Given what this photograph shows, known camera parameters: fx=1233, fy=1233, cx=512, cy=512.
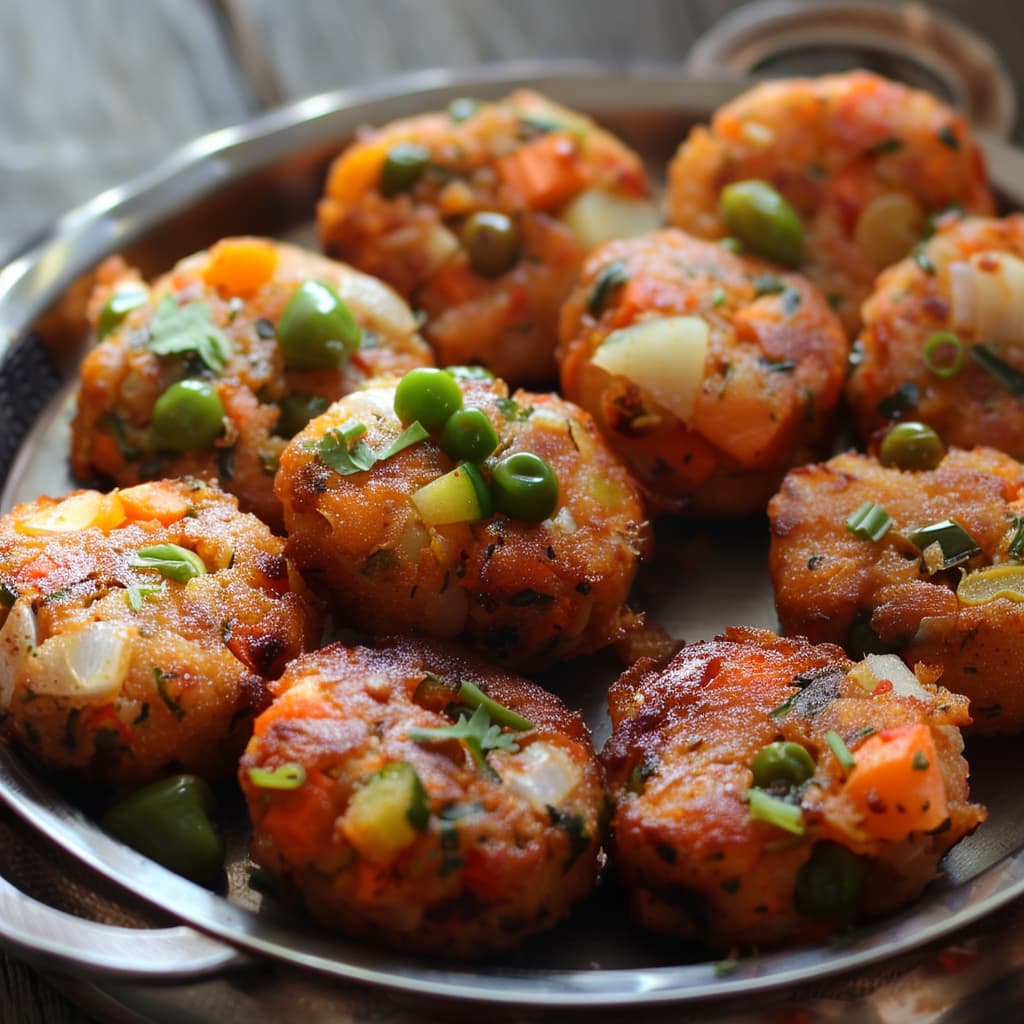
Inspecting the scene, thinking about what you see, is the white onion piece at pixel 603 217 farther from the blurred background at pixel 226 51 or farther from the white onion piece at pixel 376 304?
the blurred background at pixel 226 51

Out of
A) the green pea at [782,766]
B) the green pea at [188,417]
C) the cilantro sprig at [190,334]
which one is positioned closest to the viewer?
the green pea at [782,766]

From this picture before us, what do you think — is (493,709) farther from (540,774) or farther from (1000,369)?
(1000,369)

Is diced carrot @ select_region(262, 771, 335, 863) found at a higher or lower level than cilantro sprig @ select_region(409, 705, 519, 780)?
higher

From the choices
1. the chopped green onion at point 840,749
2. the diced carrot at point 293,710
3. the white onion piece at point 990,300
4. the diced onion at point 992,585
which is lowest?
the diced onion at point 992,585

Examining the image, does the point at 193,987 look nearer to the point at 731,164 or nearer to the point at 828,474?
the point at 828,474

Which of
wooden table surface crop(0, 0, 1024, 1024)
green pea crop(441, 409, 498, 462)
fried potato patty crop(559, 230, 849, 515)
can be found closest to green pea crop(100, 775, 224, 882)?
green pea crop(441, 409, 498, 462)

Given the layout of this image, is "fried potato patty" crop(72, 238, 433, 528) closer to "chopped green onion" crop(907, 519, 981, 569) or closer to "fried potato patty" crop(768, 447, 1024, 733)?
"fried potato patty" crop(768, 447, 1024, 733)

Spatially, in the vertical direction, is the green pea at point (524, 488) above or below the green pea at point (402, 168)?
below

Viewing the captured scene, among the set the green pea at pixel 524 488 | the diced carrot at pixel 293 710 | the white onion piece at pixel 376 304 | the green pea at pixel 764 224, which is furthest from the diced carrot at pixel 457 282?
the diced carrot at pixel 293 710
